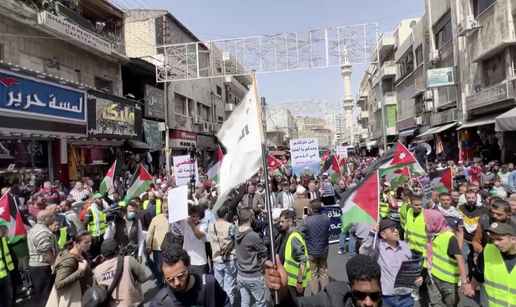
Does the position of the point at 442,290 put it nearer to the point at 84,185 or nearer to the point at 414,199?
the point at 414,199

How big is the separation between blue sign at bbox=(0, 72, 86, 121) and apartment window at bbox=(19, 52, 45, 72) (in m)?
1.31

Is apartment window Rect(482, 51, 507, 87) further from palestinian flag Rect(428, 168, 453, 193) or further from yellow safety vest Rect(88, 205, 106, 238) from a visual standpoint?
yellow safety vest Rect(88, 205, 106, 238)

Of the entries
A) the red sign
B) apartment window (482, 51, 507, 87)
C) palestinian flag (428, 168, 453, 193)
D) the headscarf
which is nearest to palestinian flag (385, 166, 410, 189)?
palestinian flag (428, 168, 453, 193)

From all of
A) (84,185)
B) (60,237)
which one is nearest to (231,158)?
(60,237)

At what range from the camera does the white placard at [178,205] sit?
507cm

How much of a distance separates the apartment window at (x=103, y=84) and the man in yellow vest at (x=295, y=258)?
15485 mm

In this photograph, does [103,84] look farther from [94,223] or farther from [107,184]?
[94,223]

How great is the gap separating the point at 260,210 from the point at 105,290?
16.2 ft

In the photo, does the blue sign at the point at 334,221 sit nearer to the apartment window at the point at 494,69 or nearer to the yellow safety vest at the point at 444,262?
the yellow safety vest at the point at 444,262

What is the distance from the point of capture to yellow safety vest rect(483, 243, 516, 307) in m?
3.15

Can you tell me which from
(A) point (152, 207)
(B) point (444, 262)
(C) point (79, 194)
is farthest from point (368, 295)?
(C) point (79, 194)

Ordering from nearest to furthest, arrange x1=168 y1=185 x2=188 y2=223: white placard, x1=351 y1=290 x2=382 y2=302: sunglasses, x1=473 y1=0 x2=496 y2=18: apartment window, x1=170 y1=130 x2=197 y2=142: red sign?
x1=351 y1=290 x2=382 y2=302: sunglasses < x1=168 y1=185 x2=188 y2=223: white placard < x1=473 y1=0 x2=496 y2=18: apartment window < x1=170 y1=130 x2=197 y2=142: red sign

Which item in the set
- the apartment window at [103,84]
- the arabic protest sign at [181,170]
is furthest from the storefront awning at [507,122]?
the apartment window at [103,84]

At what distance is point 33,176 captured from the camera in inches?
529
